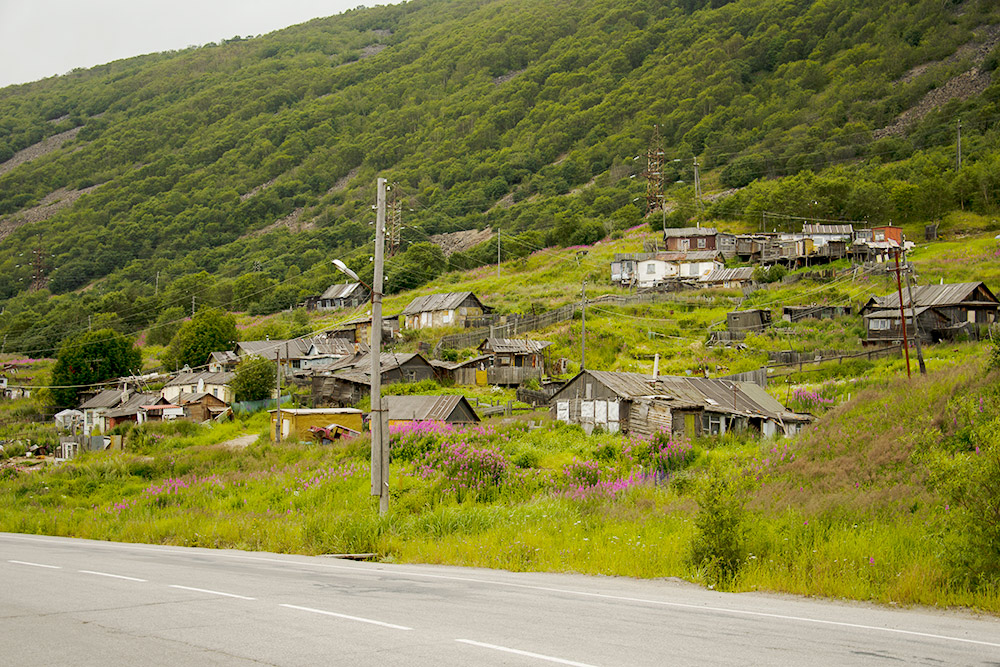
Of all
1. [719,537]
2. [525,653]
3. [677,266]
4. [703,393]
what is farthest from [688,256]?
[525,653]

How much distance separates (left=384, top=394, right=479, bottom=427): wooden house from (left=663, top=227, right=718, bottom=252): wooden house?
58070mm

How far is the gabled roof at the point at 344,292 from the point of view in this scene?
112m

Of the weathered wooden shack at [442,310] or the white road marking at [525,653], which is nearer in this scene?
the white road marking at [525,653]

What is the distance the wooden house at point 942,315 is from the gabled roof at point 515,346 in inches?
956

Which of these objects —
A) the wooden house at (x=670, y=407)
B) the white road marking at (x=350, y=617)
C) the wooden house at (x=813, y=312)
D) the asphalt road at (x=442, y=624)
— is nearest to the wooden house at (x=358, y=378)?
the wooden house at (x=670, y=407)

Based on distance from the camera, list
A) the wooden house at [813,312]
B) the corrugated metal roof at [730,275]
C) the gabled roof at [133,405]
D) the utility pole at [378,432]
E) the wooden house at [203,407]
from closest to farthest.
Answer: the utility pole at [378,432] < the wooden house at [203,407] < the gabled roof at [133,405] < the wooden house at [813,312] < the corrugated metal roof at [730,275]

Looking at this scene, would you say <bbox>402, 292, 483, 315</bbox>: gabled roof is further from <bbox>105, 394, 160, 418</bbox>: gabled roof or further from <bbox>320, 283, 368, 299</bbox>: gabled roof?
<bbox>105, 394, 160, 418</bbox>: gabled roof

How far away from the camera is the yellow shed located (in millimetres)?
47406

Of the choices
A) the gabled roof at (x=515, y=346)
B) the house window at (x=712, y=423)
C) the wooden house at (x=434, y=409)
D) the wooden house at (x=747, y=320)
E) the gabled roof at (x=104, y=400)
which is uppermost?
the wooden house at (x=747, y=320)

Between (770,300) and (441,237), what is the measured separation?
363ft

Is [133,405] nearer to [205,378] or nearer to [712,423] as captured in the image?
[205,378]

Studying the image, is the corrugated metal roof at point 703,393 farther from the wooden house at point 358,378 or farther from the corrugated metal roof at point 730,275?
the corrugated metal roof at point 730,275

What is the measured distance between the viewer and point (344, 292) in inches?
4395

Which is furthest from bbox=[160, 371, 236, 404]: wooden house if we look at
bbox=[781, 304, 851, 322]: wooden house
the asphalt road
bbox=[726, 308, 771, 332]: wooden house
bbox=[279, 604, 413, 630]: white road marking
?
bbox=[279, 604, 413, 630]: white road marking
